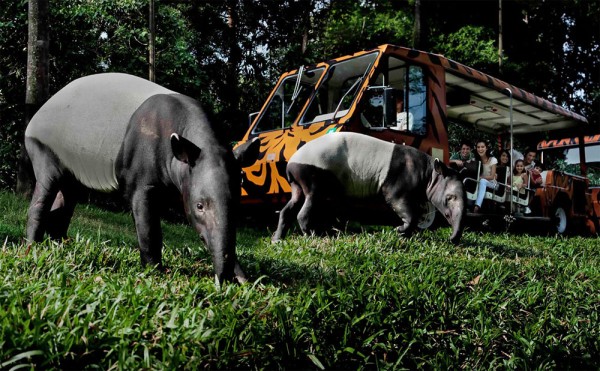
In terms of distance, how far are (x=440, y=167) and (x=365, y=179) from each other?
3.04 ft

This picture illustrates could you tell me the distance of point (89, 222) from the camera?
766cm

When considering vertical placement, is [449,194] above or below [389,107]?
below

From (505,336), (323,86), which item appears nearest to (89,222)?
(323,86)

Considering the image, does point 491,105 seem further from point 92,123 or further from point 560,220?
point 92,123

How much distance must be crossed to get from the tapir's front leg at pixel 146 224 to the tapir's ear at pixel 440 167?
410 centimetres

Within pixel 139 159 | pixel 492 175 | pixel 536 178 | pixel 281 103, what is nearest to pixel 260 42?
pixel 281 103

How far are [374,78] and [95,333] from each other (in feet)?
20.3

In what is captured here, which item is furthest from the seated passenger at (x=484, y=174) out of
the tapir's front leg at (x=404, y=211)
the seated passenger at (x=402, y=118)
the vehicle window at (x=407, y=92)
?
the tapir's front leg at (x=404, y=211)

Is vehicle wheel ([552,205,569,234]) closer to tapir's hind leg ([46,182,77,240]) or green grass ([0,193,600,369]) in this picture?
green grass ([0,193,600,369])

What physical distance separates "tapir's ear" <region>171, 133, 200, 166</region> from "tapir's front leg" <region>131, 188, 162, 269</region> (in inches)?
20.7

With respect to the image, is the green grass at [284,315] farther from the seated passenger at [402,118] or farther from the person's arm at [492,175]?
the person's arm at [492,175]

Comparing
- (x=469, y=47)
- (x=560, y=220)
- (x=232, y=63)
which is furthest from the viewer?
(x=469, y=47)

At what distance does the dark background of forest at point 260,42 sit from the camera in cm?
1120

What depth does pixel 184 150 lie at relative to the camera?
10.9ft
